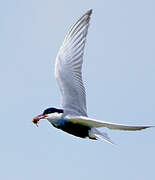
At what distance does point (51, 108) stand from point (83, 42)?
4.10ft

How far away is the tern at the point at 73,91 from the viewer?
8484 millimetres

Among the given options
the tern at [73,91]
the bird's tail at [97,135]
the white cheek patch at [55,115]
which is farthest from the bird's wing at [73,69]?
the bird's tail at [97,135]

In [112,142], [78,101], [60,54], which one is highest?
[60,54]

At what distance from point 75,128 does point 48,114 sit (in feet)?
1.86

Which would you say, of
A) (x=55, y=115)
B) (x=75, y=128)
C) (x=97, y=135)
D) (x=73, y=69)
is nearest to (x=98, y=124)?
(x=97, y=135)

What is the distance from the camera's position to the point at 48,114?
8820 millimetres

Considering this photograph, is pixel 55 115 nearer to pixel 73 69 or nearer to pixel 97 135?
pixel 97 135

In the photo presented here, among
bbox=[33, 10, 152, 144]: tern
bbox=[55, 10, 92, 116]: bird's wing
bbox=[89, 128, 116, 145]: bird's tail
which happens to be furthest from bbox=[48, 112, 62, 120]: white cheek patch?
bbox=[89, 128, 116, 145]: bird's tail

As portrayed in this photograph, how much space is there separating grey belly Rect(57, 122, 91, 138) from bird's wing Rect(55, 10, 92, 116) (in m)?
0.19

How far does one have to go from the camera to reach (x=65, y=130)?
8.55m

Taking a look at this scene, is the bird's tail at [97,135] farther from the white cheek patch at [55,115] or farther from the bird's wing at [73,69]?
the white cheek patch at [55,115]

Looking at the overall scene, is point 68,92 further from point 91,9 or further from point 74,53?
point 91,9

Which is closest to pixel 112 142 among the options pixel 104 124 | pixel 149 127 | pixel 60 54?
pixel 104 124

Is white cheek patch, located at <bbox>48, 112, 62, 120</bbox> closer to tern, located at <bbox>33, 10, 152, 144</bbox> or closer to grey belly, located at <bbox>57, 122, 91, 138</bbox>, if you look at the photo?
tern, located at <bbox>33, 10, 152, 144</bbox>
